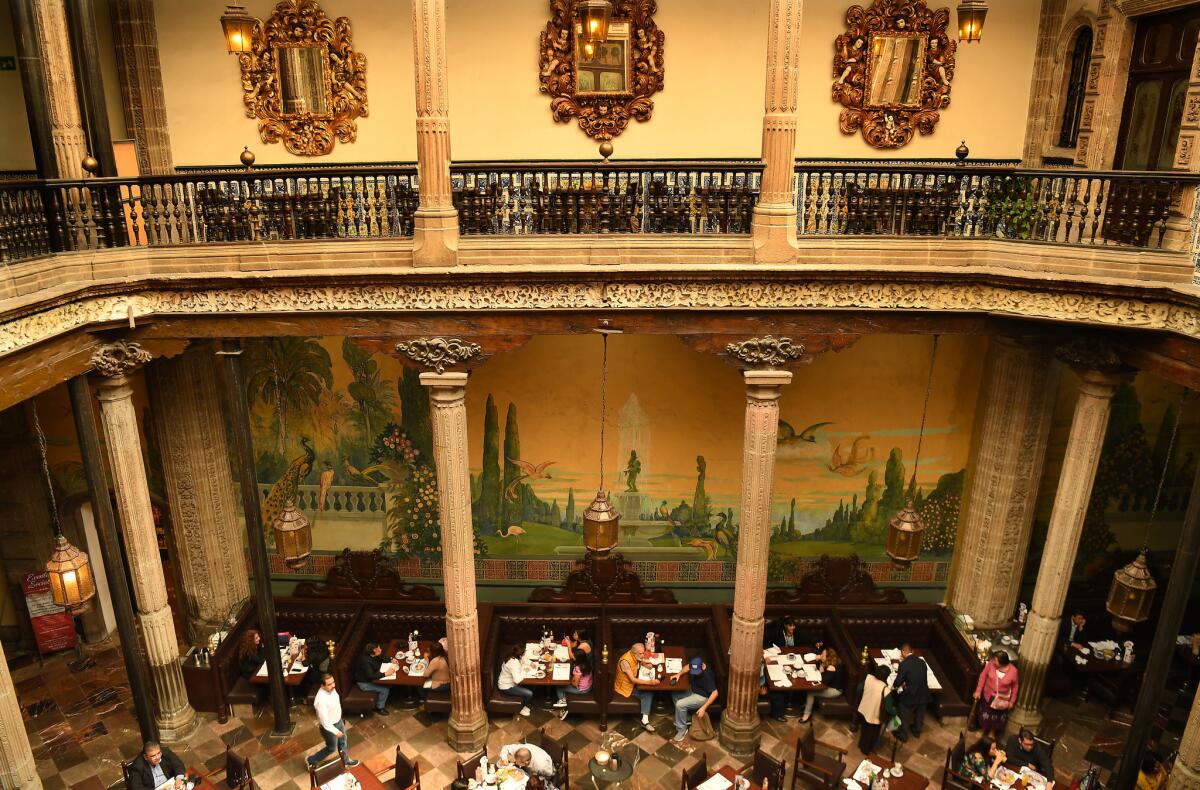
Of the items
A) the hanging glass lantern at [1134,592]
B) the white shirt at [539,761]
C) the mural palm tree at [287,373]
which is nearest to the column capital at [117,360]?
the mural palm tree at [287,373]

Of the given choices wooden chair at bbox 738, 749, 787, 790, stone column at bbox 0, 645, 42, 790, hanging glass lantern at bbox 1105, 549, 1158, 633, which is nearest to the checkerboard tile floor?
wooden chair at bbox 738, 749, 787, 790

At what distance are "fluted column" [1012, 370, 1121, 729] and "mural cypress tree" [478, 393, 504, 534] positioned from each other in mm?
5825

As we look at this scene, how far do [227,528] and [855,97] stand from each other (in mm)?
8570

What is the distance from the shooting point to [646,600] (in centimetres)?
1005

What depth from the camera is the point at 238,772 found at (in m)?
7.45

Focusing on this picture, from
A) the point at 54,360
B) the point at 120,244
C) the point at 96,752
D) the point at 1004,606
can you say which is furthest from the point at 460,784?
the point at 1004,606

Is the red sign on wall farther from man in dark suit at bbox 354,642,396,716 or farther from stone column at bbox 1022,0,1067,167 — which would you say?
stone column at bbox 1022,0,1067,167

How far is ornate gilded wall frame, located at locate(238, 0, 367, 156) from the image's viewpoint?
860 centimetres

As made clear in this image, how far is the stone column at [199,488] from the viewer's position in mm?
9148

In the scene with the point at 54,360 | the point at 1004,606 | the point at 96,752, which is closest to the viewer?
the point at 54,360

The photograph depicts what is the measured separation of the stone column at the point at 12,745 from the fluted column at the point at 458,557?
137 inches

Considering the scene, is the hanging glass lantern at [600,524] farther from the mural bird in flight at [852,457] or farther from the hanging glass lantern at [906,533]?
the mural bird in flight at [852,457]

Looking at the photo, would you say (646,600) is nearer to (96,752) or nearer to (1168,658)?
(1168,658)

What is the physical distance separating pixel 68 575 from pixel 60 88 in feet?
13.2
